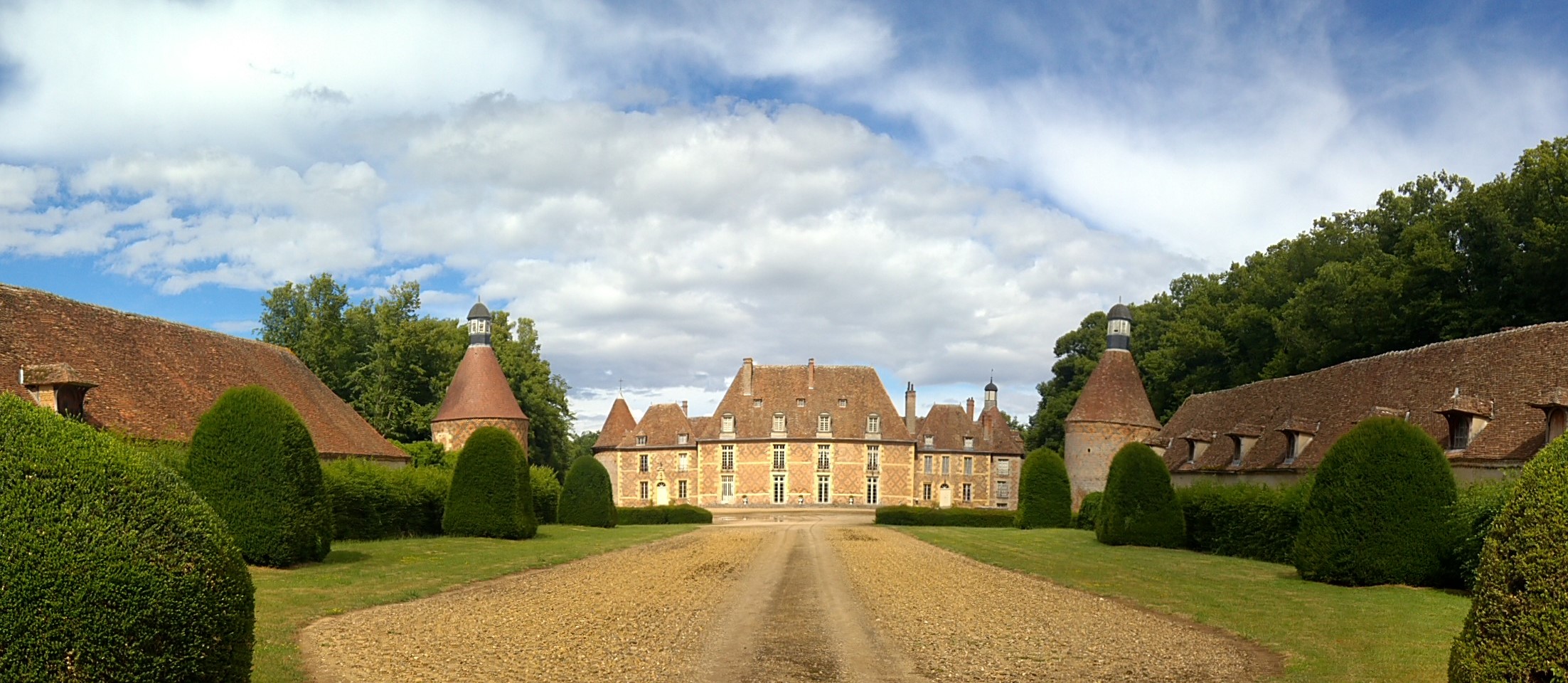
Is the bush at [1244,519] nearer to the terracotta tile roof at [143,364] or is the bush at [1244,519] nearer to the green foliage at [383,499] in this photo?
the green foliage at [383,499]

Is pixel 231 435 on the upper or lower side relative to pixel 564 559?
upper

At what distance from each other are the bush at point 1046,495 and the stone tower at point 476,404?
18.6m

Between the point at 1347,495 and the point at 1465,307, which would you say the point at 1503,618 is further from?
the point at 1465,307

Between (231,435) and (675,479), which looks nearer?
(231,435)

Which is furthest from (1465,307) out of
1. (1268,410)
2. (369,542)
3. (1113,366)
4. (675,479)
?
(675,479)

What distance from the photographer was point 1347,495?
16.5 meters

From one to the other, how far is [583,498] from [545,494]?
1476mm

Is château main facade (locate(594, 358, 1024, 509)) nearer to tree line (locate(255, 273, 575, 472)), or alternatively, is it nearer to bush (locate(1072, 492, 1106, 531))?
tree line (locate(255, 273, 575, 472))

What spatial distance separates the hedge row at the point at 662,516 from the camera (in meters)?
42.0

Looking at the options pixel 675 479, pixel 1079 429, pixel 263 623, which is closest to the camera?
pixel 263 623

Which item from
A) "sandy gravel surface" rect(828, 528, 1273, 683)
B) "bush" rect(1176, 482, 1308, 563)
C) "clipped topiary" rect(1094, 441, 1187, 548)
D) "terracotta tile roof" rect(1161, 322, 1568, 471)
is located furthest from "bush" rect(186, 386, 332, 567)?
"terracotta tile roof" rect(1161, 322, 1568, 471)

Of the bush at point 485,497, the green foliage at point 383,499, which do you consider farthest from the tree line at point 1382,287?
the green foliage at point 383,499

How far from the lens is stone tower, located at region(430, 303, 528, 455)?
1612 inches

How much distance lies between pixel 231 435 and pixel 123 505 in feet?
40.1
